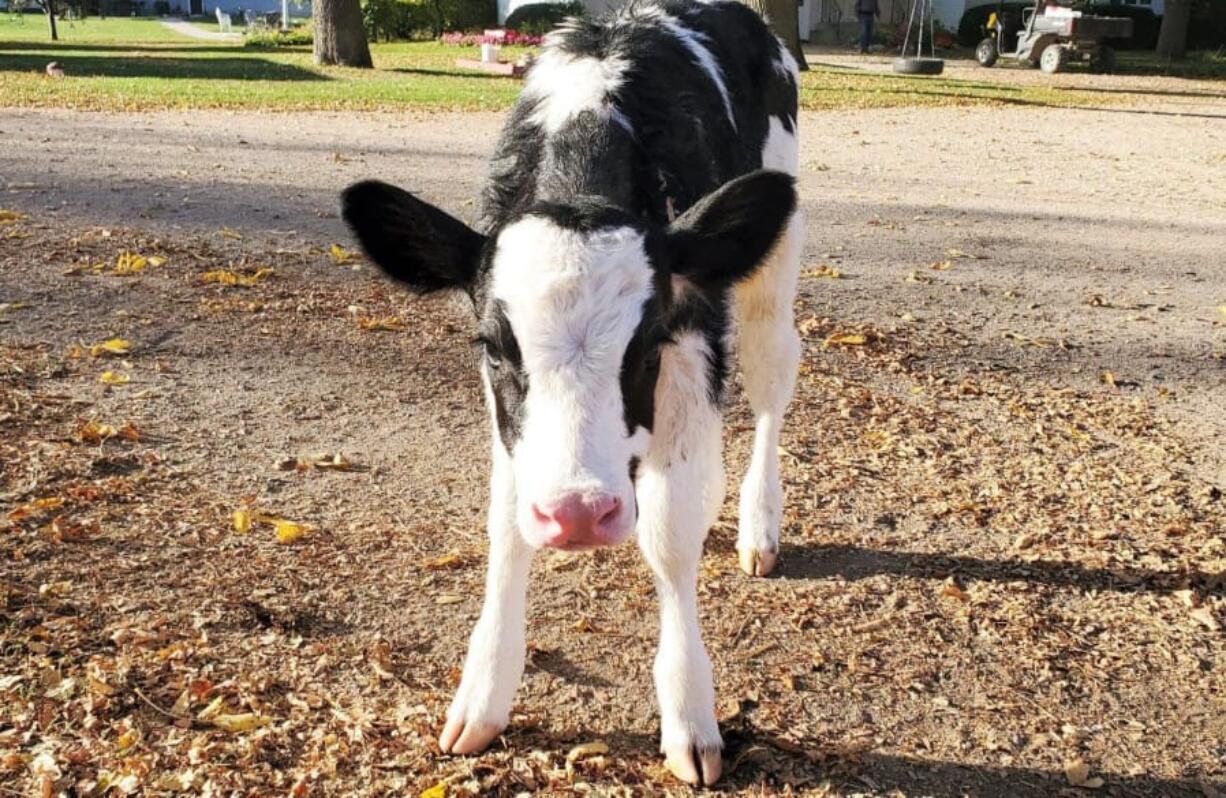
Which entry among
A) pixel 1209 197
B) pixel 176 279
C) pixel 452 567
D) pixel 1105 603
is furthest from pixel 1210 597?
pixel 1209 197

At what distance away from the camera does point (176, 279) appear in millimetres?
7984

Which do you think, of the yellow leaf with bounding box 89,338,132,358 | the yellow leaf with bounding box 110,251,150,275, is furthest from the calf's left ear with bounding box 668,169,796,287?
the yellow leaf with bounding box 110,251,150,275

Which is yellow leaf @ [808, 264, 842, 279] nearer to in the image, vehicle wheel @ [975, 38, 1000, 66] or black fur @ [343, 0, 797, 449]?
black fur @ [343, 0, 797, 449]

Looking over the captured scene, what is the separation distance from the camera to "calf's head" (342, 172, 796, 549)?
113 inches

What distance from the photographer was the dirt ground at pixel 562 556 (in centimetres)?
359

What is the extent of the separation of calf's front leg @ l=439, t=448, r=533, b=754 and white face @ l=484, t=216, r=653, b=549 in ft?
1.81

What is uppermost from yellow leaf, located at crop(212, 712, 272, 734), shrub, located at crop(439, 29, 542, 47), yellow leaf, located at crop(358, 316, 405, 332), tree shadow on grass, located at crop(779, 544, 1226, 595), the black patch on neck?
shrub, located at crop(439, 29, 542, 47)

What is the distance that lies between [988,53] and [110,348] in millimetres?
31196

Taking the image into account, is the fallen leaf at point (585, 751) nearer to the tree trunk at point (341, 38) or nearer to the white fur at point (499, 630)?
the white fur at point (499, 630)

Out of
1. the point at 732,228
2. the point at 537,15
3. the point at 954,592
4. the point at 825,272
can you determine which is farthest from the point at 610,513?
the point at 537,15

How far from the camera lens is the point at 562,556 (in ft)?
15.8

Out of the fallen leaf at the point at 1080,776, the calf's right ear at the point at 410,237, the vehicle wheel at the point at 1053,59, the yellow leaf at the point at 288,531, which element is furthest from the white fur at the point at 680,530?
the vehicle wheel at the point at 1053,59

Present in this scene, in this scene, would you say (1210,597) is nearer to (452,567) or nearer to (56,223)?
(452,567)

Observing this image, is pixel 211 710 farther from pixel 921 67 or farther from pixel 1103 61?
pixel 1103 61
